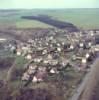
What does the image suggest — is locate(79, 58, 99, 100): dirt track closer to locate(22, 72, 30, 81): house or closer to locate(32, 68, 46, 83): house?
locate(32, 68, 46, 83): house

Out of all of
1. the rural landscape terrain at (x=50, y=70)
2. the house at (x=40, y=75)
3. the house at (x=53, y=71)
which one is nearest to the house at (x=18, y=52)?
the rural landscape terrain at (x=50, y=70)

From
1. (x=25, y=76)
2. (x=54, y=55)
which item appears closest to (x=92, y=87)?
(x=25, y=76)

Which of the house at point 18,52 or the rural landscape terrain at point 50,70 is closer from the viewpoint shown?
the rural landscape terrain at point 50,70

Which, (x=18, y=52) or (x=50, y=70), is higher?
(x=50, y=70)

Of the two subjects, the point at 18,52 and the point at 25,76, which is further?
the point at 18,52

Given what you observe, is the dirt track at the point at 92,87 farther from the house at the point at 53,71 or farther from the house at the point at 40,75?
the house at the point at 40,75

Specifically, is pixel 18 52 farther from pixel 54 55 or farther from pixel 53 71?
pixel 53 71
